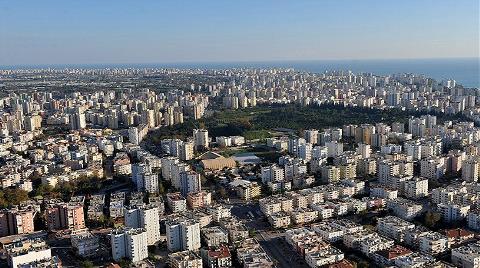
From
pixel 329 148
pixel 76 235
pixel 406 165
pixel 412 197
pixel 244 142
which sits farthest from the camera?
pixel 244 142

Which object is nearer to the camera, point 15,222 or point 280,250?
point 280,250

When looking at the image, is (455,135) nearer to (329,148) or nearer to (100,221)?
(329,148)

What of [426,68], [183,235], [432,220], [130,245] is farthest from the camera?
[426,68]

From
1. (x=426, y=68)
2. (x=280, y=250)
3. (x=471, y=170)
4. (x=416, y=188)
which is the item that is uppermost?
(x=426, y=68)

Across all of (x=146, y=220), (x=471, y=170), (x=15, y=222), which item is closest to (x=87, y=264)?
(x=146, y=220)

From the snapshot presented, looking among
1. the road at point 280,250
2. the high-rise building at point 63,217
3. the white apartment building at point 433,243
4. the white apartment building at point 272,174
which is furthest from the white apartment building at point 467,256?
the high-rise building at point 63,217

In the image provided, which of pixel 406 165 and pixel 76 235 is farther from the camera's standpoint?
pixel 406 165

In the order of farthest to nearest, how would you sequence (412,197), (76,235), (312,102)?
(312,102), (412,197), (76,235)

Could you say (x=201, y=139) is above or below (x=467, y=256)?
above

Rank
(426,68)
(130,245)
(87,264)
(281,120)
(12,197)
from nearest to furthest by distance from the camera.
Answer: (87,264) → (130,245) → (12,197) → (281,120) → (426,68)

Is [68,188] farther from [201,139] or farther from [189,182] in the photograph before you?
[201,139]

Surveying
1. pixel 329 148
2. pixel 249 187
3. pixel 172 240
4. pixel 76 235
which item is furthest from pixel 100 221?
pixel 329 148
